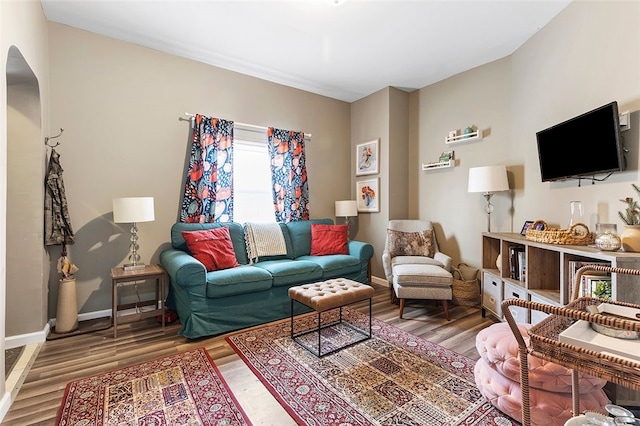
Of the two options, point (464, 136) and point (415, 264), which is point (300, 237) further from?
point (464, 136)

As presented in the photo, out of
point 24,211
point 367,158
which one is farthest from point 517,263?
point 24,211

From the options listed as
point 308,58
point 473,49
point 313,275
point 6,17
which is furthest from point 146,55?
point 473,49

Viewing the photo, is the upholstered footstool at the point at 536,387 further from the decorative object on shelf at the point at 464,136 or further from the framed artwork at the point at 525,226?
Result: the decorative object on shelf at the point at 464,136

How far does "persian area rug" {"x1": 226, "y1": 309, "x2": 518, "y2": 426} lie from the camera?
5.35 ft

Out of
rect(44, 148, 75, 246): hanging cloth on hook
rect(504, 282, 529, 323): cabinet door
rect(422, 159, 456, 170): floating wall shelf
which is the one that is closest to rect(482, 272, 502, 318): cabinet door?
rect(504, 282, 529, 323): cabinet door

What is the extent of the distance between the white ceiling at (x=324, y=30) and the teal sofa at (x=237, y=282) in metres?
1.94

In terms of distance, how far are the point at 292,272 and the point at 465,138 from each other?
2595 mm

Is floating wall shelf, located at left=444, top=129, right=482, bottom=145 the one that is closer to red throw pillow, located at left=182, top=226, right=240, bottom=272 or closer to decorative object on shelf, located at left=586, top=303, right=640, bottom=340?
decorative object on shelf, located at left=586, top=303, right=640, bottom=340

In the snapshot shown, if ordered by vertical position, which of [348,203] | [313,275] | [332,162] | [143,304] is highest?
[332,162]

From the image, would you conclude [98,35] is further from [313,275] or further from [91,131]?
[313,275]

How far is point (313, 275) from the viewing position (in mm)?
3166

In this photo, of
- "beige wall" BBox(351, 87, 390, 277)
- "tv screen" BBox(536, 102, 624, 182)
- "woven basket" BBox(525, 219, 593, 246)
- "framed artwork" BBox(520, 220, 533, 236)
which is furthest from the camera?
"beige wall" BBox(351, 87, 390, 277)

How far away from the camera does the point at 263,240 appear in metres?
3.53

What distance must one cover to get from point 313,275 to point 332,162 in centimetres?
203
